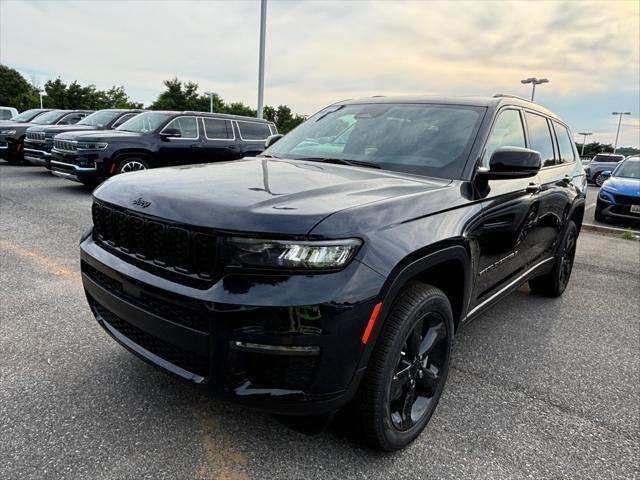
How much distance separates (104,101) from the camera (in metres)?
45.7

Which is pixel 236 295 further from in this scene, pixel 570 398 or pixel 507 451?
pixel 570 398

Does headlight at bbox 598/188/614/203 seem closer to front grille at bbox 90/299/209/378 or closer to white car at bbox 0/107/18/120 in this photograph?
front grille at bbox 90/299/209/378

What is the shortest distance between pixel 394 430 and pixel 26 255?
4607mm

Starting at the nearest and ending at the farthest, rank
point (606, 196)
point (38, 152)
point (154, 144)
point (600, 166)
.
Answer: point (154, 144)
point (606, 196)
point (38, 152)
point (600, 166)

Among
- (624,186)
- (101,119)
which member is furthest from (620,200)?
(101,119)

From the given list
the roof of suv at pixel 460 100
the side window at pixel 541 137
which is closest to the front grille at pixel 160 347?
the roof of suv at pixel 460 100

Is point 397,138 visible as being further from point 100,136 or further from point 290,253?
point 100,136

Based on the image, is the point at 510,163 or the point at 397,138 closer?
the point at 510,163

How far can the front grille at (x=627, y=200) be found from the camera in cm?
1009

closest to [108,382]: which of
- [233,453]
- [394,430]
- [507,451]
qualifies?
[233,453]

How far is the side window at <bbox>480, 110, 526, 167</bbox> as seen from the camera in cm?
293

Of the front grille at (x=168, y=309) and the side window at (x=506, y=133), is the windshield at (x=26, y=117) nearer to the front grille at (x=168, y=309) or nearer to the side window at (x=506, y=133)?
the front grille at (x=168, y=309)

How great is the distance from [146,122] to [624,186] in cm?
1054

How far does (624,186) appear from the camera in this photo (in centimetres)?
1043
